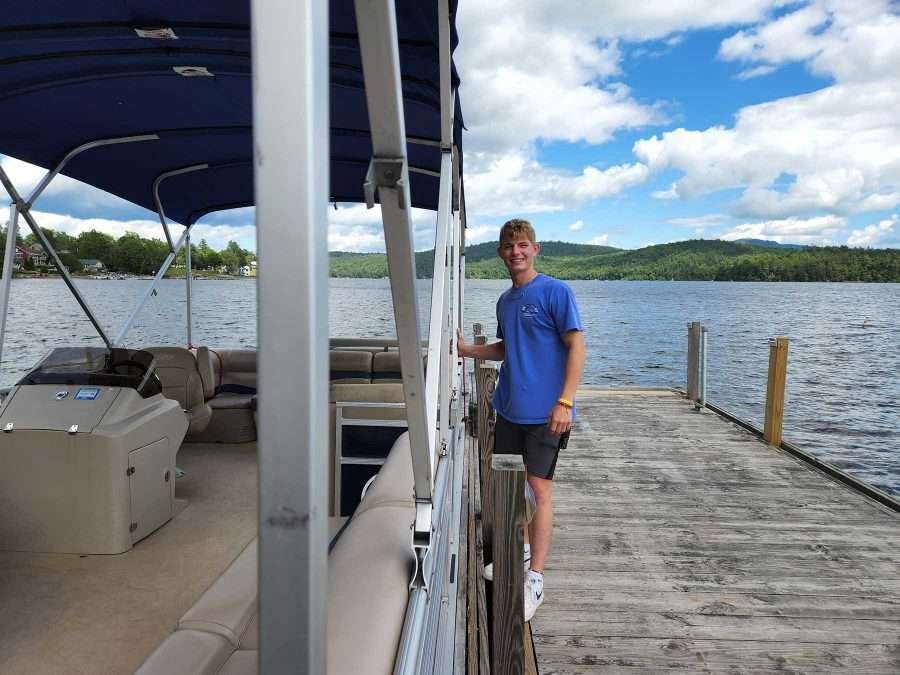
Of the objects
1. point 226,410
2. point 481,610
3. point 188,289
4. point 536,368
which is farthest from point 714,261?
point 536,368

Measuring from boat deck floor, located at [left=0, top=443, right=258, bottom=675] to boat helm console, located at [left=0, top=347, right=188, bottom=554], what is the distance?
0.09 meters

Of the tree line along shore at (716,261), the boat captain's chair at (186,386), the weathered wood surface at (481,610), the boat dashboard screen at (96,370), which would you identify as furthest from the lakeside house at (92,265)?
the tree line along shore at (716,261)

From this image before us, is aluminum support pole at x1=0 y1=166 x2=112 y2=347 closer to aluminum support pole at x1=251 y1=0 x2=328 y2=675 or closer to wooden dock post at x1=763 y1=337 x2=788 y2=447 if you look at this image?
aluminum support pole at x1=251 y1=0 x2=328 y2=675

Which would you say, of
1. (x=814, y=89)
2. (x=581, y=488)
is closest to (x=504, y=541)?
(x=581, y=488)

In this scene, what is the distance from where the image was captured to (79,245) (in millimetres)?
4641

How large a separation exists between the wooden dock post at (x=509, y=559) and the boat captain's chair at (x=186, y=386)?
2.96m

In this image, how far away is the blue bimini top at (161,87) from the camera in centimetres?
205

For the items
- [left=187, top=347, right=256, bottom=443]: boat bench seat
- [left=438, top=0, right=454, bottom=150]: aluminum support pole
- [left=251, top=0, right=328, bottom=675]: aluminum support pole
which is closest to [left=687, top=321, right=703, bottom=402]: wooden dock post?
[left=187, top=347, right=256, bottom=443]: boat bench seat

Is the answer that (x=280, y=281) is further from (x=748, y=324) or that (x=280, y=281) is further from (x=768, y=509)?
(x=748, y=324)

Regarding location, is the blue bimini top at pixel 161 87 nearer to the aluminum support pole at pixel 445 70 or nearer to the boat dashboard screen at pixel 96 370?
the aluminum support pole at pixel 445 70

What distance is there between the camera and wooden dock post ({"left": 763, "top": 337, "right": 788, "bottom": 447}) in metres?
6.16

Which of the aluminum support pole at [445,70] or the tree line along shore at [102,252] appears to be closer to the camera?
the aluminum support pole at [445,70]

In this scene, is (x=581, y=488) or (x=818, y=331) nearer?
(x=581, y=488)

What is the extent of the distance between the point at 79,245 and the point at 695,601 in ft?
15.7
